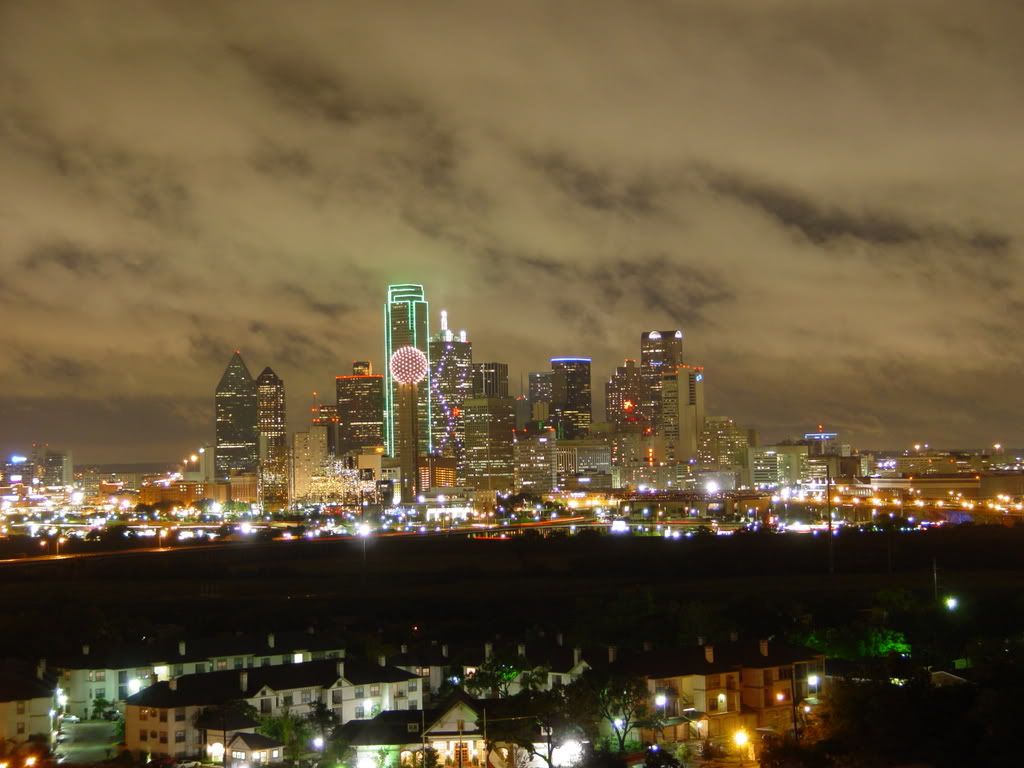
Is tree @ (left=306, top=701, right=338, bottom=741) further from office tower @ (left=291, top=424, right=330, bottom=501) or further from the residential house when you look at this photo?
office tower @ (left=291, top=424, right=330, bottom=501)

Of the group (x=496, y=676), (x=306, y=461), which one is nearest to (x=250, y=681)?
(x=496, y=676)

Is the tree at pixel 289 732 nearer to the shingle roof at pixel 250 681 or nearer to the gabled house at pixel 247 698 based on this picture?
the gabled house at pixel 247 698

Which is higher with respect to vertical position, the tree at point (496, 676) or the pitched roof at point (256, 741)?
the tree at point (496, 676)

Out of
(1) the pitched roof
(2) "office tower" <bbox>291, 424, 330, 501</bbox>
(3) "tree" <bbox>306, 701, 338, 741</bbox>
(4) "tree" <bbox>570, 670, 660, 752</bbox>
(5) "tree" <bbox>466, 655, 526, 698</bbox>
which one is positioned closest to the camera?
(4) "tree" <bbox>570, 670, 660, 752</bbox>

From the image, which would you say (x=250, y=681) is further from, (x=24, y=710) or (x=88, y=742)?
(x=24, y=710)

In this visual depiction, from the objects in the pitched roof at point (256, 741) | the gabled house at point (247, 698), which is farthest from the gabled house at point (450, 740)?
the gabled house at point (247, 698)

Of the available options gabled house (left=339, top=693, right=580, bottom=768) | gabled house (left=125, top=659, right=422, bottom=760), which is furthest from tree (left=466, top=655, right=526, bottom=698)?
gabled house (left=339, top=693, right=580, bottom=768)
